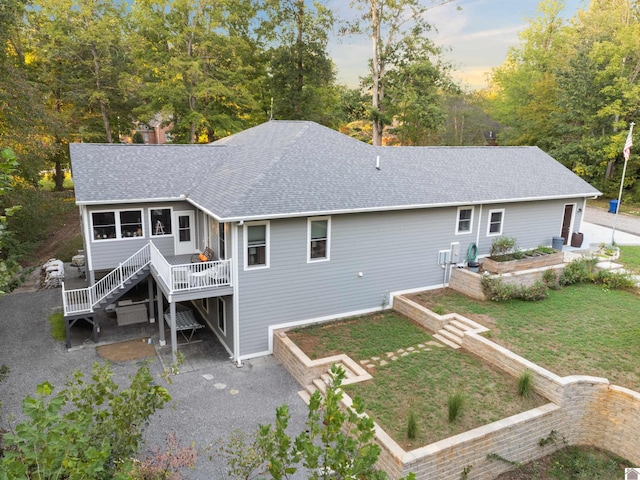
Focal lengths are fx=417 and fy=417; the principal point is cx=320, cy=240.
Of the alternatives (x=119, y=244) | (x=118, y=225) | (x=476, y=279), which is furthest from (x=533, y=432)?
(x=118, y=225)

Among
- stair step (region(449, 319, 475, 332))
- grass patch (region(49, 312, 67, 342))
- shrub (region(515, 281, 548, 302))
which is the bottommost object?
grass patch (region(49, 312, 67, 342))

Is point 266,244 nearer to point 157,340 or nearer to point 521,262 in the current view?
point 157,340

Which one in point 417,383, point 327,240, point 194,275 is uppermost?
point 327,240

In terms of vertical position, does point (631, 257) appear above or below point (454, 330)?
above

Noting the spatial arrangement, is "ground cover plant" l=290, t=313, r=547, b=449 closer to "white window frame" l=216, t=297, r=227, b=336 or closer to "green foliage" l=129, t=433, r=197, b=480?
"white window frame" l=216, t=297, r=227, b=336

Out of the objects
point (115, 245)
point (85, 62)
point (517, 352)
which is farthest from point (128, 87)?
point (517, 352)

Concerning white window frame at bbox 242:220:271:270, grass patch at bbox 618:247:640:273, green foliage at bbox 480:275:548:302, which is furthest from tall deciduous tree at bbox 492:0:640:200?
white window frame at bbox 242:220:271:270
